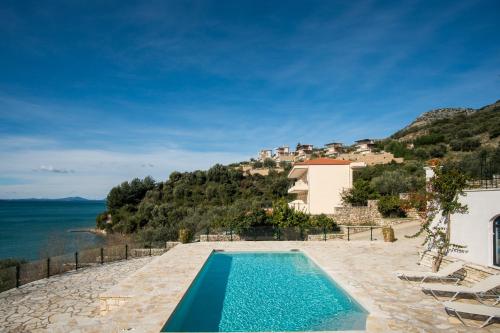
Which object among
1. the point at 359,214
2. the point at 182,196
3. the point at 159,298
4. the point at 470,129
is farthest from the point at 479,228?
the point at 470,129

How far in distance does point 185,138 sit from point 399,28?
20.2 m

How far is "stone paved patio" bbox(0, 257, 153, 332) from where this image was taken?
7.30 m

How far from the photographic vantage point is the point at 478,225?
9.12 metres

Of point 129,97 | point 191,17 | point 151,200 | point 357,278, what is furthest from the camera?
point 151,200

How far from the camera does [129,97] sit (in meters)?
24.4

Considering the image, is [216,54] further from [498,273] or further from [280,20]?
[498,273]

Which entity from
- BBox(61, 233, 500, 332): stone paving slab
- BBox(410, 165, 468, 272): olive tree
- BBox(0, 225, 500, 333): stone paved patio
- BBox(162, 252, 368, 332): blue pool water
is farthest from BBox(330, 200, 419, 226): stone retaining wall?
BBox(410, 165, 468, 272): olive tree

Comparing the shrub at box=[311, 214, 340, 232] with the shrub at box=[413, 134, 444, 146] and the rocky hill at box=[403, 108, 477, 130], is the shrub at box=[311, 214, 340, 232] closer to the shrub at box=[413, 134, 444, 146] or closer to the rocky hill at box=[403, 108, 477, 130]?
the shrub at box=[413, 134, 444, 146]

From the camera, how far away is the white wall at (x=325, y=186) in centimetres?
2845

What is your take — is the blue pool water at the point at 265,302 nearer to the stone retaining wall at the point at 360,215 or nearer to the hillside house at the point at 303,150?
the stone retaining wall at the point at 360,215

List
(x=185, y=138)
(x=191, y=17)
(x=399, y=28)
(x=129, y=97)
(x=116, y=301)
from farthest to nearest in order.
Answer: (x=185, y=138) → (x=129, y=97) → (x=399, y=28) → (x=191, y=17) → (x=116, y=301)

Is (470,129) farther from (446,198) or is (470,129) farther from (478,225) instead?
(478,225)

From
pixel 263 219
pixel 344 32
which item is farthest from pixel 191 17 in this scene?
pixel 263 219

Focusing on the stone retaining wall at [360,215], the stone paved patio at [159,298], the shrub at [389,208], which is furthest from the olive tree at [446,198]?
the stone retaining wall at [360,215]
